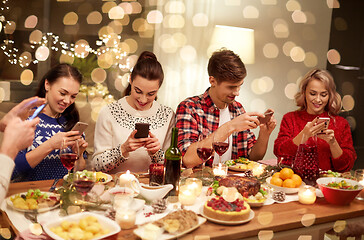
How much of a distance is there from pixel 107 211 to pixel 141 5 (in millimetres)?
3968

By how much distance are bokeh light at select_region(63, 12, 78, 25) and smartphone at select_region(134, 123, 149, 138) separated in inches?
123

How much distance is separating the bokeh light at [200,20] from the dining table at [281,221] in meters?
3.12

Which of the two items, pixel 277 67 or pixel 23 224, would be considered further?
pixel 277 67

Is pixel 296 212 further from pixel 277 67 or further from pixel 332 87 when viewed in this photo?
pixel 277 67

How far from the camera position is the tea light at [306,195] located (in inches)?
66.1

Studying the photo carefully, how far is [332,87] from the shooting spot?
262 cm

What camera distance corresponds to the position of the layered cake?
140 centimetres

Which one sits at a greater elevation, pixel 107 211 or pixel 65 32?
pixel 65 32

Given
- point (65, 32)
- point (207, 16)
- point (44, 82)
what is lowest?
point (44, 82)

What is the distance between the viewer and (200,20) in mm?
4605

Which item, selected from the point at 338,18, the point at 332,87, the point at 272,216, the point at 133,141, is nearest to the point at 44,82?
the point at 133,141

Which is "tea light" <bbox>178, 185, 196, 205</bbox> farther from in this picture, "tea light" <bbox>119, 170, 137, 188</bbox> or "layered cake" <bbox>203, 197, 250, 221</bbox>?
"tea light" <bbox>119, 170, 137, 188</bbox>

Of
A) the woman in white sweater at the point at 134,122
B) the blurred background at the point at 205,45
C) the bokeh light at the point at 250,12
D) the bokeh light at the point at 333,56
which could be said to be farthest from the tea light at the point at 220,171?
the bokeh light at the point at 333,56

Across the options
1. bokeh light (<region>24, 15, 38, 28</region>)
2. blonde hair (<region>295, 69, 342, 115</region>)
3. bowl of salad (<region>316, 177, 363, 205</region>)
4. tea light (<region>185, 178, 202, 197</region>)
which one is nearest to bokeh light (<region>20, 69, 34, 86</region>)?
bokeh light (<region>24, 15, 38, 28</region>)
